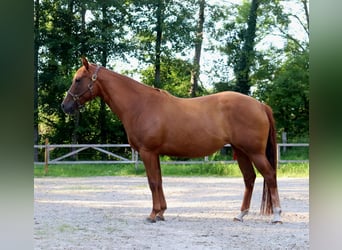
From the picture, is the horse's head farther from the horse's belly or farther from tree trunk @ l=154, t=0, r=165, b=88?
tree trunk @ l=154, t=0, r=165, b=88

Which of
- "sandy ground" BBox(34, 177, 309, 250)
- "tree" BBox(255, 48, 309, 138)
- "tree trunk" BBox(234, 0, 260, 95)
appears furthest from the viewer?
"tree trunk" BBox(234, 0, 260, 95)

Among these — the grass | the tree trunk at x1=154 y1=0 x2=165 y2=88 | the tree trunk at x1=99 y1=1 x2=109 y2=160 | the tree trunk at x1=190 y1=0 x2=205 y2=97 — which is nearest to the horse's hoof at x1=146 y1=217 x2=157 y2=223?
the grass

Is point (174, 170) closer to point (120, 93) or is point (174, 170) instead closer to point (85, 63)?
point (120, 93)

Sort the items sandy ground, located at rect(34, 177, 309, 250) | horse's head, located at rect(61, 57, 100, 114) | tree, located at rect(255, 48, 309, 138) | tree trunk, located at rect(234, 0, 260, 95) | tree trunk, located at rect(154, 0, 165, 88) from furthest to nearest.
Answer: tree trunk, located at rect(154, 0, 165, 88)
tree trunk, located at rect(234, 0, 260, 95)
tree, located at rect(255, 48, 309, 138)
horse's head, located at rect(61, 57, 100, 114)
sandy ground, located at rect(34, 177, 309, 250)

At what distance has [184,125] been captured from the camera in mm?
4500

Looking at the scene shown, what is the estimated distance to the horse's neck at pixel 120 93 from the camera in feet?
15.1

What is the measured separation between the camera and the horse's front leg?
4.44 metres

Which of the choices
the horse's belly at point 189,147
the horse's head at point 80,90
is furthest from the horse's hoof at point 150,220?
the horse's head at point 80,90

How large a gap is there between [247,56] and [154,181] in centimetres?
1149

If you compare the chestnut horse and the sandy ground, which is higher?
the chestnut horse

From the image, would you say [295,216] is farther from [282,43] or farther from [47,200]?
[282,43]

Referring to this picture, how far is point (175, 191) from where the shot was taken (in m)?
7.36

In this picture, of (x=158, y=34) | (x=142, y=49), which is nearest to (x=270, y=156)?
(x=142, y=49)

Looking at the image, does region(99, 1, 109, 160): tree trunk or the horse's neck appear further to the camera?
region(99, 1, 109, 160): tree trunk
